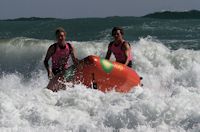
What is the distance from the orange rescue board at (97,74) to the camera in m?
7.79

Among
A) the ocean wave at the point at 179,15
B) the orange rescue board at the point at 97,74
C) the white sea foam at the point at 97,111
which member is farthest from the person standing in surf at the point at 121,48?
the ocean wave at the point at 179,15

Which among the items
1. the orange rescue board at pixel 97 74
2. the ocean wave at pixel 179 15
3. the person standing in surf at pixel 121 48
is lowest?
the ocean wave at pixel 179 15

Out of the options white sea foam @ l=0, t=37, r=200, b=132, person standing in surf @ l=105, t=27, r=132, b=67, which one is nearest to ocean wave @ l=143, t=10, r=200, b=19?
person standing in surf @ l=105, t=27, r=132, b=67

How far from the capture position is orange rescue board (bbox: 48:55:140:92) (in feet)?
25.5

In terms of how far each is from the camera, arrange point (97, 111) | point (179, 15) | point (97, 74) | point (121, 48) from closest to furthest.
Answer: point (97, 111) < point (97, 74) < point (121, 48) < point (179, 15)

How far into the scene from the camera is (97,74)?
7.83 meters

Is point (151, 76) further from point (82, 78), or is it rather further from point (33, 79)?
point (82, 78)

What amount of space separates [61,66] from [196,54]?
723 centimetres

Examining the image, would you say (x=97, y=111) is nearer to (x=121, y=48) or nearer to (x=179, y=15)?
(x=121, y=48)

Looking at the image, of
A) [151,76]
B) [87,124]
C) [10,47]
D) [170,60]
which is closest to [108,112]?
[87,124]

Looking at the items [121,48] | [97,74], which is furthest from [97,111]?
[121,48]

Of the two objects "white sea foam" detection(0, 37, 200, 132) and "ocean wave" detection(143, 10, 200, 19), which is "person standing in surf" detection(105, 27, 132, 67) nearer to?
"white sea foam" detection(0, 37, 200, 132)

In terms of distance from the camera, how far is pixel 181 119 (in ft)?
19.4

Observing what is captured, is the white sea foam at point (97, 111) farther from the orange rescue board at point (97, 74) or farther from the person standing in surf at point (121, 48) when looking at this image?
the person standing in surf at point (121, 48)
